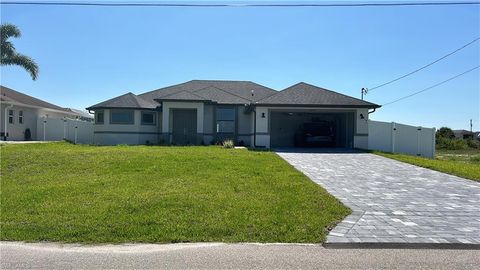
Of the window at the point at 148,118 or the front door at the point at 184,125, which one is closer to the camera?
the front door at the point at 184,125

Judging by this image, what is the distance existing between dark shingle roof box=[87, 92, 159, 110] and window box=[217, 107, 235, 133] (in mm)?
4491

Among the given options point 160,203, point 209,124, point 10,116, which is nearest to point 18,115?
point 10,116

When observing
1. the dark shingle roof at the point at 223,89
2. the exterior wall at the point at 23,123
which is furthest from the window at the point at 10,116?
the dark shingle roof at the point at 223,89

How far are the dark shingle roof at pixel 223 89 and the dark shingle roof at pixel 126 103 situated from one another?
5.84 feet

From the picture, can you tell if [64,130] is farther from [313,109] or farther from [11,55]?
[313,109]

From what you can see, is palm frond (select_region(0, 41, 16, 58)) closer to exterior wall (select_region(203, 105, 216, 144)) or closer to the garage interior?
exterior wall (select_region(203, 105, 216, 144))

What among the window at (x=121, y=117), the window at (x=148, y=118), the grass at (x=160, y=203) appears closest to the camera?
the grass at (x=160, y=203)

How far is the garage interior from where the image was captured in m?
27.2

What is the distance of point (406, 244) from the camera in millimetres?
6383

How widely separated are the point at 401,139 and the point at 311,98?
5.48m

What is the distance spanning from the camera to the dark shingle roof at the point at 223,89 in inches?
1256

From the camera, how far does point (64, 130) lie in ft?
109

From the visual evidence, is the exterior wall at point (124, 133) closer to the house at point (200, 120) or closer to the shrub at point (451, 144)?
the house at point (200, 120)

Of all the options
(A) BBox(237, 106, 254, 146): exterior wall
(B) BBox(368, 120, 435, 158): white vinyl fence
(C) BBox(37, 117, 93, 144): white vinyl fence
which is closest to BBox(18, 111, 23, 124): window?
(C) BBox(37, 117, 93, 144): white vinyl fence
